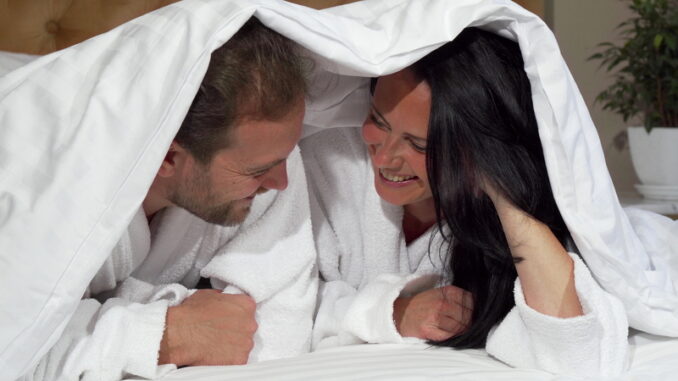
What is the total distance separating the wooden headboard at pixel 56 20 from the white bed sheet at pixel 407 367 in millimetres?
1064

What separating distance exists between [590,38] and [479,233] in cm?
165

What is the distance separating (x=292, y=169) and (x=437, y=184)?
26cm

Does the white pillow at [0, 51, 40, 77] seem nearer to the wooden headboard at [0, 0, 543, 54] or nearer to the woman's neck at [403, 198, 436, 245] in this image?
the wooden headboard at [0, 0, 543, 54]

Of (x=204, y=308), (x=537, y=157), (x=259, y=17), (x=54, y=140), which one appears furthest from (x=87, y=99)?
(x=537, y=157)

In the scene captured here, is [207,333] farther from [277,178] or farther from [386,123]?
[386,123]

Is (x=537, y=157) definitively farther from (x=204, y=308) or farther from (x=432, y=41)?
(x=204, y=308)

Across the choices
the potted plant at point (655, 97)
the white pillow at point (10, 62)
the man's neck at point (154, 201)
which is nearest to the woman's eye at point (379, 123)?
the man's neck at point (154, 201)

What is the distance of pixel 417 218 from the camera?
1423 mm

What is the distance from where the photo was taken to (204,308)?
1.12 m

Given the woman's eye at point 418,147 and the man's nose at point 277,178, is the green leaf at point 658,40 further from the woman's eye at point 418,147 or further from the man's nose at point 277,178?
the man's nose at point 277,178

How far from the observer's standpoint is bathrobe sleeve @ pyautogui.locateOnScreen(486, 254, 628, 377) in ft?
3.40

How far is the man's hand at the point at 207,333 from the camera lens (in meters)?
1.07

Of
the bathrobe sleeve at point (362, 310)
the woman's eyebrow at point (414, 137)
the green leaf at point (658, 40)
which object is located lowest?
the bathrobe sleeve at point (362, 310)

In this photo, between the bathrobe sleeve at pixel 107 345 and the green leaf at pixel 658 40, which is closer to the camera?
the bathrobe sleeve at pixel 107 345
